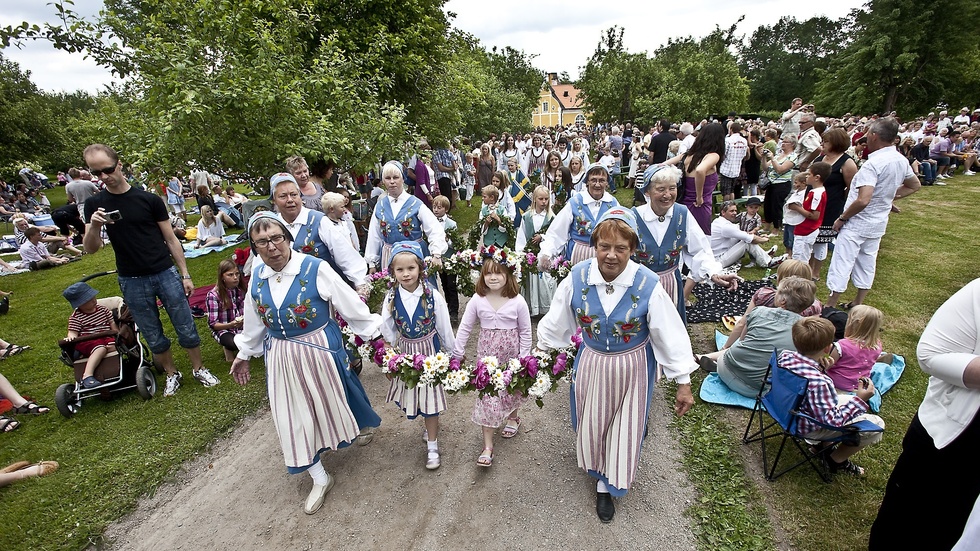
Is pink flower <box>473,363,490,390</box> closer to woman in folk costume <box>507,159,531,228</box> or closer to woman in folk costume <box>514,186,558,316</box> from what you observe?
woman in folk costume <box>514,186,558,316</box>

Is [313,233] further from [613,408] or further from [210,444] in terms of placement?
[613,408]

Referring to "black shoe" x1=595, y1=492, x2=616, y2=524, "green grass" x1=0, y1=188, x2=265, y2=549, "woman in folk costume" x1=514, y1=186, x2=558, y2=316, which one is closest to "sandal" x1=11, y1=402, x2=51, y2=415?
"green grass" x1=0, y1=188, x2=265, y2=549

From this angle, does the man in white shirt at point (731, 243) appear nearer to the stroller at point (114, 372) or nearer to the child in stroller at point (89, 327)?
the stroller at point (114, 372)

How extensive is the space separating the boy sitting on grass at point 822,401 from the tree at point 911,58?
121ft

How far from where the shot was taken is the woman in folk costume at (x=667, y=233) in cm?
395

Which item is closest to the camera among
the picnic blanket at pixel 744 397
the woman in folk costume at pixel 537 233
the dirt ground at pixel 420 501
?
the dirt ground at pixel 420 501

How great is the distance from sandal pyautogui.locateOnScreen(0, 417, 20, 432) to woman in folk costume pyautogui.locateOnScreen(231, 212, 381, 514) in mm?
3761

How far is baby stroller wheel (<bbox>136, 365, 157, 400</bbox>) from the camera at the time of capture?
518 cm

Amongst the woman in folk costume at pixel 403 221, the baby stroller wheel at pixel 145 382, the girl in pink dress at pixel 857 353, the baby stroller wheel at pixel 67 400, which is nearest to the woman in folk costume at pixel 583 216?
the woman in folk costume at pixel 403 221

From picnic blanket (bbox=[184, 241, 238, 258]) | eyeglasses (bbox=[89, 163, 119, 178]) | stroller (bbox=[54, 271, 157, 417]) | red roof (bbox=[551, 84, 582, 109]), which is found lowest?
stroller (bbox=[54, 271, 157, 417])

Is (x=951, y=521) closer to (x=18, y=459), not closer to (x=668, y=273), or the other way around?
(x=668, y=273)

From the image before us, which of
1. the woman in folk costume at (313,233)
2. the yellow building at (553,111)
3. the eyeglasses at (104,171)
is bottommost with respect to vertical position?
the woman in folk costume at (313,233)

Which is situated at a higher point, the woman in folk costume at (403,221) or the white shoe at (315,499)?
the woman in folk costume at (403,221)

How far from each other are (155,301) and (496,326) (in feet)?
13.5
